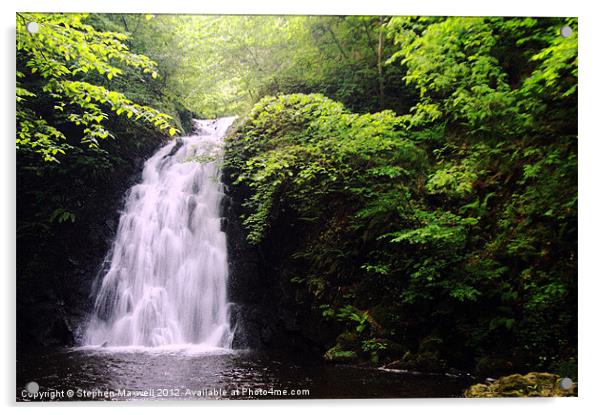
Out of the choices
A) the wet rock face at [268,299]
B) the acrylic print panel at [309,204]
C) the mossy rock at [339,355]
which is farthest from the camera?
the wet rock face at [268,299]

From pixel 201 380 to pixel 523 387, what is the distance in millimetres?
2176

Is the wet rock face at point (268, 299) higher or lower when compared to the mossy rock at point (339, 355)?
higher

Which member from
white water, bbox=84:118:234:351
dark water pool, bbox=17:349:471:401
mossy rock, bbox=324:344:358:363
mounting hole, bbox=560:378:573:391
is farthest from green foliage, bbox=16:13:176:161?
mounting hole, bbox=560:378:573:391

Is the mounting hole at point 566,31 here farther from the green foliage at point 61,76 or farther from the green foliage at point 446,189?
the green foliage at point 61,76

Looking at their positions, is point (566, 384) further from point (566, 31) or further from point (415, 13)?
point (415, 13)

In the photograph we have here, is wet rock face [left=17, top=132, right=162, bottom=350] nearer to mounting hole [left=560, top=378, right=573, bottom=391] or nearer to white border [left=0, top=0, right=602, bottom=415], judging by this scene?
white border [left=0, top=0, right=602, bottom=415]

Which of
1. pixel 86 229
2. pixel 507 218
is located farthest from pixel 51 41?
pixel 507 218

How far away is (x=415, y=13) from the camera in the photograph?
309 centimetres

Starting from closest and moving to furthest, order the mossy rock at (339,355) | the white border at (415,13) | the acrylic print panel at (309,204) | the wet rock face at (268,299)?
1. the white border at (415,13)
2. the acrylic print panel at (309,204)
3. the mossy rock at (339,355)
4. the wet rock face at (268,299)

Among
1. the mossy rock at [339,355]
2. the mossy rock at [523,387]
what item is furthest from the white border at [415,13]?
the mossy rock at [339,355]

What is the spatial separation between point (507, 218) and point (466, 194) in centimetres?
33

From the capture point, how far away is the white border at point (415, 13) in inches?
115

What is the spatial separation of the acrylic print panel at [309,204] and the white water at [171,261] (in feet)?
0.06

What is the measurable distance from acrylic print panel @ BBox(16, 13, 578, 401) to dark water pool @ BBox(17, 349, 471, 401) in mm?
14
